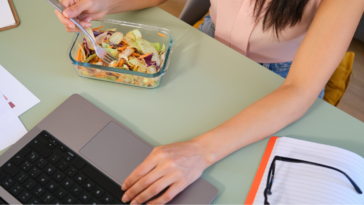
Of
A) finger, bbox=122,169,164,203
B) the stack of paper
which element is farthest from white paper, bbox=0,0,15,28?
finger, bbox=122,169,164,203

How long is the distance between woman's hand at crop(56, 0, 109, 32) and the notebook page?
0.55 meters

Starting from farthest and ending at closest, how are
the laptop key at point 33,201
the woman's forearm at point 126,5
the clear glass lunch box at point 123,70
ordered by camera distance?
the woman's forearm at point 126,5
the clear glass lunch box at point 123,70
the laptop key at point 33,201

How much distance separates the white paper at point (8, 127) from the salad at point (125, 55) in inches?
6.9

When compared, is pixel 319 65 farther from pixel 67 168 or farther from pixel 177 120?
pixel 67 168

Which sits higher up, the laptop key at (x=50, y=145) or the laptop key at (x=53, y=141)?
the laptop key at (x=53, y=141)

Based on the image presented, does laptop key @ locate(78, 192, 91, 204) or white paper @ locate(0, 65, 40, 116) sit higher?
white paper @ locate(0, 65, 40, 116)

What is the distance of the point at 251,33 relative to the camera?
0.78m

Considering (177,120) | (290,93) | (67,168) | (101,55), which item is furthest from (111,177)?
(290,93)

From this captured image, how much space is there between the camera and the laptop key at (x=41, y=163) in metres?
0.49

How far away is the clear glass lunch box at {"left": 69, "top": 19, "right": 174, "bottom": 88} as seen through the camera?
579 millimetres

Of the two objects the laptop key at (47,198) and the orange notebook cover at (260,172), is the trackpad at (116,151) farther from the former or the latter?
the orange notebook cover at (260,172)

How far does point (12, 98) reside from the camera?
593 mm

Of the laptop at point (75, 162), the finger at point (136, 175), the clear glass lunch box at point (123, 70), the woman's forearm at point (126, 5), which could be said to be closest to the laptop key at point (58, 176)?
the laptop at point (75, 162)

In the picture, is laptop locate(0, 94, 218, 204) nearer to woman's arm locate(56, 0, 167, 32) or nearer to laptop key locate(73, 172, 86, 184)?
laptop key locate(73, 172, 86, 184)
